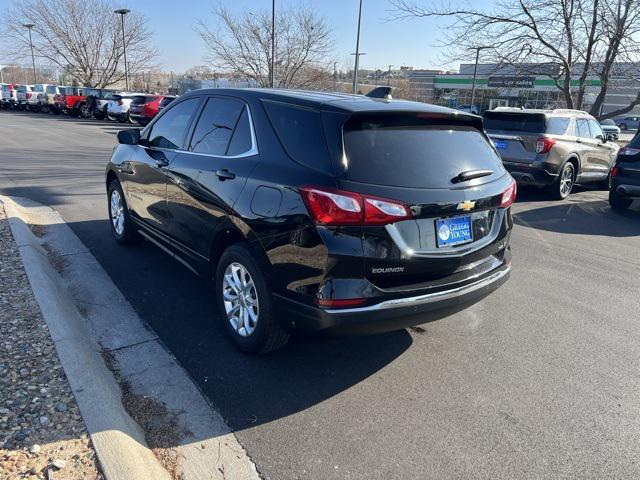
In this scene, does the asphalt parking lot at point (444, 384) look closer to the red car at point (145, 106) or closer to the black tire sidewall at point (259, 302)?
the black tire sidewall at point (259, 302)

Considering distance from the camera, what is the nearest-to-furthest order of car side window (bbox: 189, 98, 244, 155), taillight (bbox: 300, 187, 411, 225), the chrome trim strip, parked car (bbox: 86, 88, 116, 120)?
taillight (bbox: 300, 187, 411, 225) → the chrome trim strip → car side window (bbox: 189, 98, 244, 155) → parked car (bbox: 86, 88, 116, 120)

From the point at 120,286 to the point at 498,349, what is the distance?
11.0 feet

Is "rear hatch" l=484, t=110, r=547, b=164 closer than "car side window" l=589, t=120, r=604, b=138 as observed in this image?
Yes

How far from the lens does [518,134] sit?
9414 millimetres

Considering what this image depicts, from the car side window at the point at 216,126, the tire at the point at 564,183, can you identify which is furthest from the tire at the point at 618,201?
the car side window at the point at 216,126

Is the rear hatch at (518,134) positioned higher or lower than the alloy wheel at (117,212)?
higher

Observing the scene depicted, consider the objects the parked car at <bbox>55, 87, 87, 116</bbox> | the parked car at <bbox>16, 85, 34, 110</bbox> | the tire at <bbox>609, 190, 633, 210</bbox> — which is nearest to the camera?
the tire at <bbox>609, 190, 633, 210</bbox>

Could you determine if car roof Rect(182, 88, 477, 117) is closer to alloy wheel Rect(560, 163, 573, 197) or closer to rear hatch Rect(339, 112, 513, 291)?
rear hatch Rect(339, 112, 513, 291)

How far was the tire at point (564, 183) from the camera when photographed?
962 cm

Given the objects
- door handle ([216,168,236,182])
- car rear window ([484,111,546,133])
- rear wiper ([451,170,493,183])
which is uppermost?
car rear window ([484,111,546,133])

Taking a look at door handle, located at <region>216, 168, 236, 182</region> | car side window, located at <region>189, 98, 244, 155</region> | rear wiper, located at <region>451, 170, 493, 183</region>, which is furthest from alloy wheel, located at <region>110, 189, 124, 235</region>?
rear wiper, located at <region>451, 170, 493, 183</region>

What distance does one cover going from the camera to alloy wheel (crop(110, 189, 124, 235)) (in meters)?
5.58

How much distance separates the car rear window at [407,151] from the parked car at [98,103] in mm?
30879

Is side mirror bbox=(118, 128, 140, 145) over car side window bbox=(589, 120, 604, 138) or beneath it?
beneath
